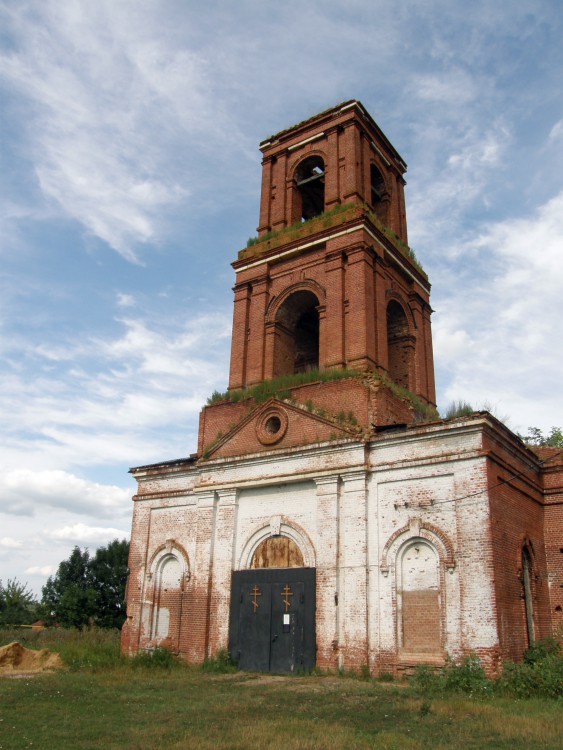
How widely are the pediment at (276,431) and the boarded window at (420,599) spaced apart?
310 cm

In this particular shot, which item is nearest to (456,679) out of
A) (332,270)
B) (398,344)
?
(398,344)

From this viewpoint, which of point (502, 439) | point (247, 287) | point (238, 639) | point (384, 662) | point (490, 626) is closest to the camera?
point (490, 626)

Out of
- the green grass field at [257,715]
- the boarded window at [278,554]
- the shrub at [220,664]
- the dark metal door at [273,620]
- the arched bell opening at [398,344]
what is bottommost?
the green grass field at [257,715]

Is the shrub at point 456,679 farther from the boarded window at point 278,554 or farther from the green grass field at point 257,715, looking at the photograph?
the boarded window at point 278,554

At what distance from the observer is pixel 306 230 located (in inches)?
786

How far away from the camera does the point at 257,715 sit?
31.6ft

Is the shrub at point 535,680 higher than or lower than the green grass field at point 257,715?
higher

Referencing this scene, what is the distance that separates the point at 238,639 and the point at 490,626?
6.11 meters

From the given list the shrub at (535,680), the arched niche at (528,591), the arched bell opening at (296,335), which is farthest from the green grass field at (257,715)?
the arched bell opening at (296,335)

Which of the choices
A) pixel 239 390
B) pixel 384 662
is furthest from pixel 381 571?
pixel 239 390

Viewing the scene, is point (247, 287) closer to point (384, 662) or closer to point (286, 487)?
point (286, 487)

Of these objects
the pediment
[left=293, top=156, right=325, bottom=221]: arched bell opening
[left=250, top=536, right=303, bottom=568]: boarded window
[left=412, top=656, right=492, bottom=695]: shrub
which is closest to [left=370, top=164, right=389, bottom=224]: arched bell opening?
[left=293, top=156, right=325, bottom=221]: arched bell opening

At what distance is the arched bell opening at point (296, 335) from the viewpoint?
19703 mm

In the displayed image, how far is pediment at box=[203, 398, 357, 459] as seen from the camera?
16297mm
